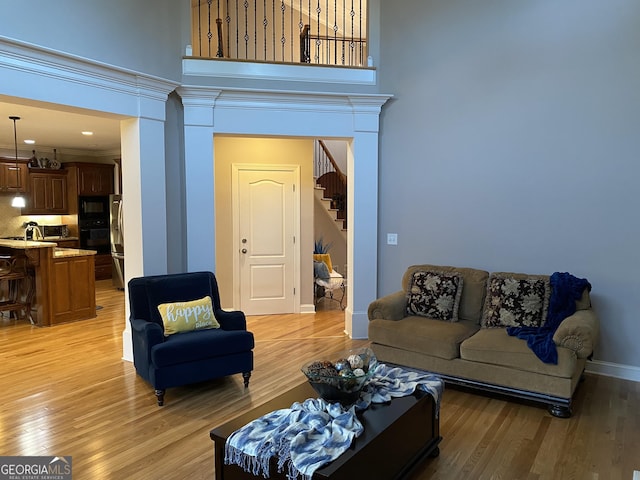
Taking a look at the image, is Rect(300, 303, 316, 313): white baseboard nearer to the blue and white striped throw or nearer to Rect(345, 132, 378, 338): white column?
Rect(345, 132, 378, 338): white column

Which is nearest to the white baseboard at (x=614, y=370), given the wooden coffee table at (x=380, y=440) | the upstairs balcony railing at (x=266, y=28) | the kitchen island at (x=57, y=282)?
the wooden coffee table at (x=380, y=440)

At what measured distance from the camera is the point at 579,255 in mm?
4297

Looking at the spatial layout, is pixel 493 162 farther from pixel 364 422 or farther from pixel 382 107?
pixel 364 422

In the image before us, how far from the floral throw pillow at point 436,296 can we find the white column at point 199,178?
2.19m

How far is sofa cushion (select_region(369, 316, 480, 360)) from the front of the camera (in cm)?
390

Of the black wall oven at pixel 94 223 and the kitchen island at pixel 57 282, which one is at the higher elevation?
the black wall oven at pixel 94 223

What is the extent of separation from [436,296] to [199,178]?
2.71 m

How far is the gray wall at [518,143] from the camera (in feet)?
13.5

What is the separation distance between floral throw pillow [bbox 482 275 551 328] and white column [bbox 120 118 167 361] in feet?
10.4

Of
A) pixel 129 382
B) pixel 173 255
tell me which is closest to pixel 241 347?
pixel 129 382

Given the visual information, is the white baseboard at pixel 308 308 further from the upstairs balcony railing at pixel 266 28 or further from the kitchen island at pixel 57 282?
the upstairs balcony railing at pixel 266 28

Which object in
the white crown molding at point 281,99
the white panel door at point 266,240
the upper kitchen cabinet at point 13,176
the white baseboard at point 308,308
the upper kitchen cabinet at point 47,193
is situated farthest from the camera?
the upper kitchen cabinet at point 47,193

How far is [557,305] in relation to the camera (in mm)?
3916

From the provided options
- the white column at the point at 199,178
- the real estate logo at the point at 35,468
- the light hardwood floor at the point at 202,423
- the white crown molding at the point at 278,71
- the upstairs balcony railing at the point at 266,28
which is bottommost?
the real estate logo at the point at 35,468
